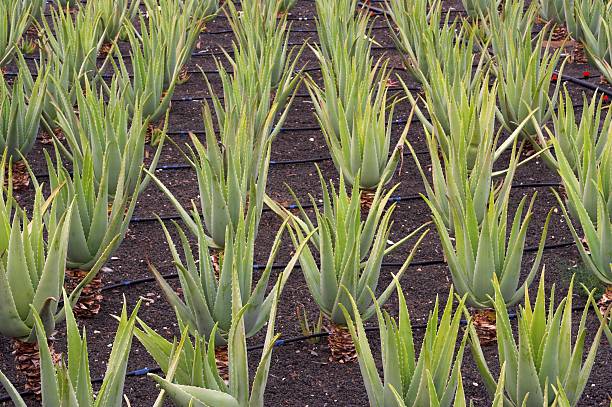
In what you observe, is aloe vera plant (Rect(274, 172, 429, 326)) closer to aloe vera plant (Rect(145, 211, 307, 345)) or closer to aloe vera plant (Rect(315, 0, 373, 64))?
aloe vera plant (Rect(145, 211, 307, 345))

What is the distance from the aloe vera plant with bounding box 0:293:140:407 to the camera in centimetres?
161

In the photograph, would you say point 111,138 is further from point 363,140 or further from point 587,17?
point 587,17

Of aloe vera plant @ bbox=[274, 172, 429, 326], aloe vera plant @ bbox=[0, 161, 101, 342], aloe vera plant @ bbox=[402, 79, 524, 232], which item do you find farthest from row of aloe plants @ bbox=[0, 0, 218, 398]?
aloe vera plant @ bbox=[402, 79, 524, 232]

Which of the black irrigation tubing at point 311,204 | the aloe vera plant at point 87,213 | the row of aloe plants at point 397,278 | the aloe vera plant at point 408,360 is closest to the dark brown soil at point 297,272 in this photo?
the black irrigation tubing at point 311,204

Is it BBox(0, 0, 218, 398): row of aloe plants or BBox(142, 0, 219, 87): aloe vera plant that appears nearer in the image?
BBox(0, 0, 218, 398): row of aloe plants

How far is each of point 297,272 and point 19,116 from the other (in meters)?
0.96

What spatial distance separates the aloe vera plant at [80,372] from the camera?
161 centimetres

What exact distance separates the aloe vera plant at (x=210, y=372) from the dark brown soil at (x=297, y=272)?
1.24 feet

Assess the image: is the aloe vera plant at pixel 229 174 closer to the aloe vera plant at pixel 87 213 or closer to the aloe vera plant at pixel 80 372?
the aloe vera plant at pixel 87 213

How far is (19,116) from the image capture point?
9.66 feet

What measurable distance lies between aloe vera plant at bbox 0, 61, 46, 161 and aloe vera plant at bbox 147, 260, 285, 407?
52.1 inches

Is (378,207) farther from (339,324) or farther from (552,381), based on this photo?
(552,381)

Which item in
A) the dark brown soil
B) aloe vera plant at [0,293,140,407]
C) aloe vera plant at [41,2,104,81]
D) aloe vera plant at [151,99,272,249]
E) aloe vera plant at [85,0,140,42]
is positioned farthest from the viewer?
aloe vera plant at [85,0,140,42]

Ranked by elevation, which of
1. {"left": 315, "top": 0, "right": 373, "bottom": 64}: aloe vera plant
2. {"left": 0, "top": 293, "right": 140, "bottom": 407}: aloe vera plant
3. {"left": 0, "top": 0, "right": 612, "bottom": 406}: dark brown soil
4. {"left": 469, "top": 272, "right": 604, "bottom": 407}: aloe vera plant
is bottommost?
{"left": 0, "top": 0, "right": 612, "bottom": 406}: dark brown soil
